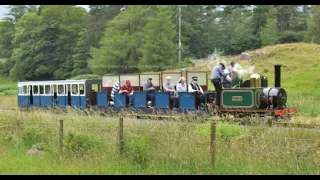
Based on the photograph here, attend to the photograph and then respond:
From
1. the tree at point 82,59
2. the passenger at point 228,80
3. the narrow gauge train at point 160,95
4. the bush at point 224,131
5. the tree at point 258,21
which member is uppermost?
the tree at point 258,21

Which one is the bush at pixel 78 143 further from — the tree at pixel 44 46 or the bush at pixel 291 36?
the bush at pixel 291 36

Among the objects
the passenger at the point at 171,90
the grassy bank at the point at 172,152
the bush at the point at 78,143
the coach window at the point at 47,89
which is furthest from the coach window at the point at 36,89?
the bush at the point at 78,143

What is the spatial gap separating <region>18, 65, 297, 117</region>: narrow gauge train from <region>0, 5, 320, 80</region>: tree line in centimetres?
608

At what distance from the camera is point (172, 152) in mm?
8789

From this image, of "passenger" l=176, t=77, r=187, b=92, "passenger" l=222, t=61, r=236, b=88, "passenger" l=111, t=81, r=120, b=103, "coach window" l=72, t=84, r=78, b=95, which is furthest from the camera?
"coach window" l=72, t=84, r=78, b=95

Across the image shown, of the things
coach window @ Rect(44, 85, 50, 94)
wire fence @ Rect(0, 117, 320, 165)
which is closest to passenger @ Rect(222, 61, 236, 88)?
wire fence @ Rect(0, 117, 320, 165)

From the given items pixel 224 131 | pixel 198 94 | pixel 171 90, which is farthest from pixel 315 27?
pixel 224 131

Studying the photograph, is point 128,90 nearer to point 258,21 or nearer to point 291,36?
point 258,21

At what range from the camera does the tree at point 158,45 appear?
125 feet

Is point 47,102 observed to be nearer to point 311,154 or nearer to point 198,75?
point 198,75

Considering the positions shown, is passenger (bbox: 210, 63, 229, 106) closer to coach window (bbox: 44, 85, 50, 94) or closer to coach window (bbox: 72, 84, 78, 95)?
coach window (bbox: 72, 84, 78, 95)

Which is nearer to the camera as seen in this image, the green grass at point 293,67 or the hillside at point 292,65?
the green grass at point 293,67

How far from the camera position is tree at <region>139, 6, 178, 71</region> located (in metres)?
38.0

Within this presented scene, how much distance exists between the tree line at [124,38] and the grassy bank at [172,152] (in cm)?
2103
